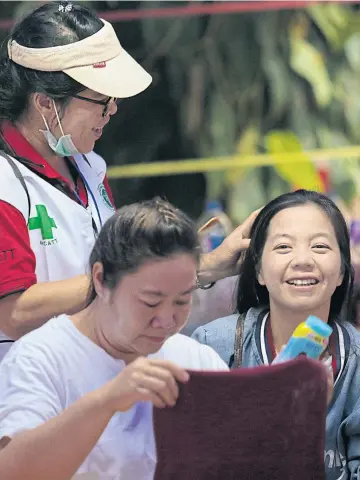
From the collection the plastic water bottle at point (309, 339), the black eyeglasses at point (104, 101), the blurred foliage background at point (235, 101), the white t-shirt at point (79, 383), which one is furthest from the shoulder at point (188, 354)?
the blurred foliage background at point (235, 101)

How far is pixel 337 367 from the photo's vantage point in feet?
7.63

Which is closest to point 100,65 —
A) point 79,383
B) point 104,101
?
point 104,101

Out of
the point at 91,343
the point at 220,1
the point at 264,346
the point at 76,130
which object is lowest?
the point at 264,346

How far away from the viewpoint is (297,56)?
13.6ft

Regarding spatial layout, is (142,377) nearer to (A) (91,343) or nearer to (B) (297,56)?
(A) (91,343)

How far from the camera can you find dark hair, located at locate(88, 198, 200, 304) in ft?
5.99

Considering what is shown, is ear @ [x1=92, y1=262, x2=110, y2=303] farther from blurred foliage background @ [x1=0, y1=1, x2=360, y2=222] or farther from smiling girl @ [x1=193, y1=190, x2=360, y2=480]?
blurred foliage background @ [x1=0, y1=1, x2=360, y2=222]

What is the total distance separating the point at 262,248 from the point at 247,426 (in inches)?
29.0

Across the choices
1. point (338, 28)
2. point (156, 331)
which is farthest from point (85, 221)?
point (338, 28)

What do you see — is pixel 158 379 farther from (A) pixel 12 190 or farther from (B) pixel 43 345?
(A) pixel 12 190

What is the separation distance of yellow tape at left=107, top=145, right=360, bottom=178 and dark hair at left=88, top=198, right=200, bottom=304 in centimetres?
219

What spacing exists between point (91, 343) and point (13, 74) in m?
0.74

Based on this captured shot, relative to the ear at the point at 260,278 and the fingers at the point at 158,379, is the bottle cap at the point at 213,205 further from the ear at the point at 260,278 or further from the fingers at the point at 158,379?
the fingers at the point at 158,379

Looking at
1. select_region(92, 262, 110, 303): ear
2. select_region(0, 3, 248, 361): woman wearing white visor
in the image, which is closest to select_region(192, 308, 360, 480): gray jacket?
select_region(0, 3, 248, 361): woman wearing white visor
